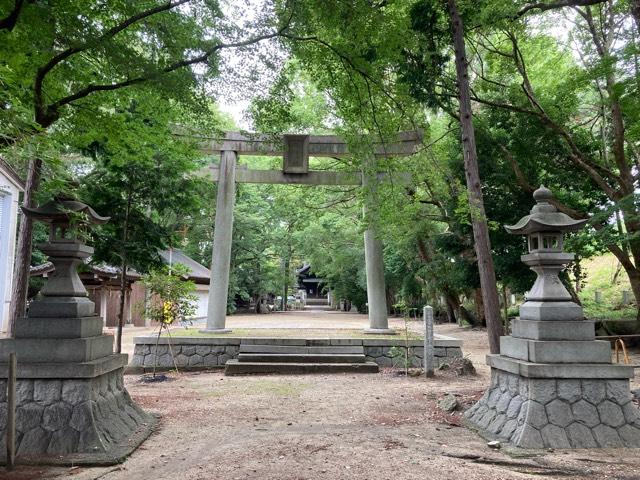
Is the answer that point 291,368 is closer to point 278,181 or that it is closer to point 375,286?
point 375,286

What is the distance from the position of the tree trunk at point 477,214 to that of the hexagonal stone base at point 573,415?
5.39 feet

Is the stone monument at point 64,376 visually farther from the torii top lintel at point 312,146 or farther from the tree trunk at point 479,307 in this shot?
the tree trunk at point 479,307

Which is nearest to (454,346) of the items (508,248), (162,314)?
(508,248)

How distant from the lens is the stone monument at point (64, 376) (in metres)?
4.00

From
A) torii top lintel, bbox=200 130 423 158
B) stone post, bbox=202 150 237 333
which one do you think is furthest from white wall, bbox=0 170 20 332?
torii top lintel, bbox=200 130 423 158

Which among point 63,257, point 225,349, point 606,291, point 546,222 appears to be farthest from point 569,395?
point 606,291

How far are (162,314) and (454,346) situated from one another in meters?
6.30

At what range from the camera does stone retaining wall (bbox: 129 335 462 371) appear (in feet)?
31.9

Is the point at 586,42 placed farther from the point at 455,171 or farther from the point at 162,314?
the point at 162,314

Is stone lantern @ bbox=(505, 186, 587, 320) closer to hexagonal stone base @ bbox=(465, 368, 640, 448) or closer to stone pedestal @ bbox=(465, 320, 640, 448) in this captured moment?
stone pedestal @ bbox=(465, 320, 640, 448)

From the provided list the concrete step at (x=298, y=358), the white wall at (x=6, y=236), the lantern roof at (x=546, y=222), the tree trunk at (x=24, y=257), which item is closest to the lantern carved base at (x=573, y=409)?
the lantern roof at (x=546, y=222)

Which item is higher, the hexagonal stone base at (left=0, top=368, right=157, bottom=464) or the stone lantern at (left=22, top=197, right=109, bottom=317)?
the stone lantern at (left=22, top=197, right=109, bottom=317)

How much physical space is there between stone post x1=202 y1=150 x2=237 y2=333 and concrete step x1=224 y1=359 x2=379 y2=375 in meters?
2.06

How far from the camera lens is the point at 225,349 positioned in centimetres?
1000
